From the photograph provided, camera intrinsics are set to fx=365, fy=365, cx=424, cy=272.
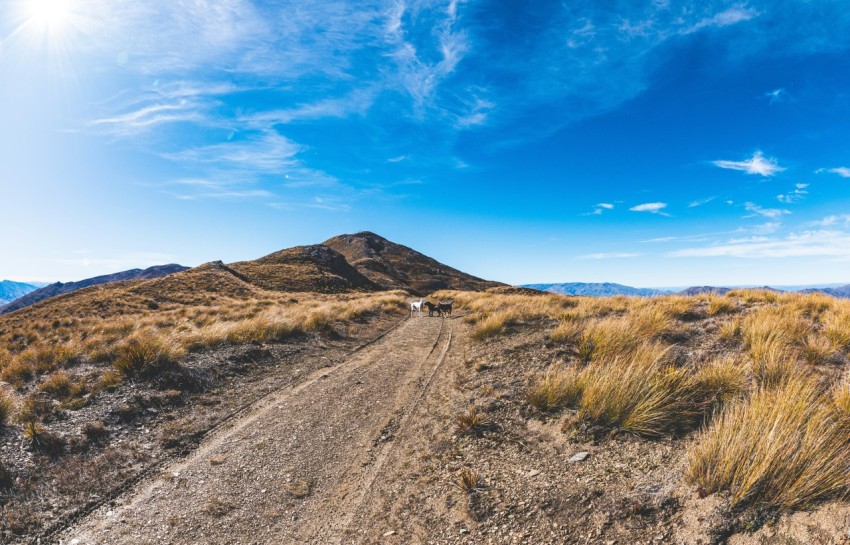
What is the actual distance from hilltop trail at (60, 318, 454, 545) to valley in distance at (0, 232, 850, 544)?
0.04 m

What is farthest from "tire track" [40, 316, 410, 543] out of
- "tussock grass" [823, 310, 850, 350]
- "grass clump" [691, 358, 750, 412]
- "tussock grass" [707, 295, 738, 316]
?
"tussock grass" [707, 295, 738, 316]

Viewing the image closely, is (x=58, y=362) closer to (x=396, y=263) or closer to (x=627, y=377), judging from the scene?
(x=627, y=377)

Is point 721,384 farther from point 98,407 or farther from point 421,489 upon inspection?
point 98,407

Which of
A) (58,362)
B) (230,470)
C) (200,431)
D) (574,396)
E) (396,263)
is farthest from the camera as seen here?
(396,263)

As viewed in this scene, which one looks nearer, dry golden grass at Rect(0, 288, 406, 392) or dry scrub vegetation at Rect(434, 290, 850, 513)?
dry scrub vegetation at Rect(434, 290, 850, 513)

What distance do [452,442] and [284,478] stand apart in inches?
115

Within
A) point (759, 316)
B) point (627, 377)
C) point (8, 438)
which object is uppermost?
point (759, 316)

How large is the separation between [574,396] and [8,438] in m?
10.6

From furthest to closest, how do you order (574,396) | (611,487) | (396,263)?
(396,263) → (574,396) → (611,487)

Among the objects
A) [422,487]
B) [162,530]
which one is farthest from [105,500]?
[422,487]

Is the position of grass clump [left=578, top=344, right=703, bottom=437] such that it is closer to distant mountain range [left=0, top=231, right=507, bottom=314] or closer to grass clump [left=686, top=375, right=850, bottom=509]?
grass clump [left=686, top=375, right=850, bottom=509]

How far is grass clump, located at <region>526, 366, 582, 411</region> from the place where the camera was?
7.11m

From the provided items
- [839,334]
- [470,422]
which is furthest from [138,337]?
[839,334]

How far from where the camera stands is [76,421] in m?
7.51
